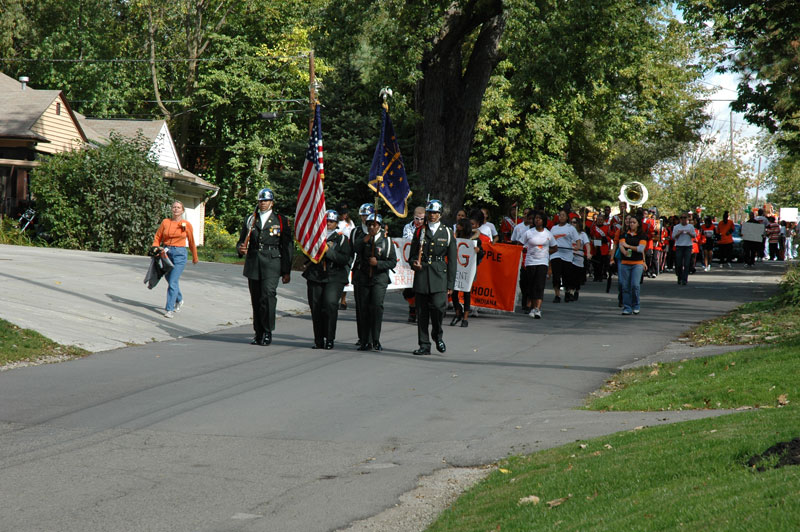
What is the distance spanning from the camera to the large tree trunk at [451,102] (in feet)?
77.4

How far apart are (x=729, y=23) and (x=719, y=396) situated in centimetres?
1425

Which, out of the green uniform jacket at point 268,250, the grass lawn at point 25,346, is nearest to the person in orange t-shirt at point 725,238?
the green uniform jacket at point 268,250

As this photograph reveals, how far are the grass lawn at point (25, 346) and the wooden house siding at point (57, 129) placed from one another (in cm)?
2544

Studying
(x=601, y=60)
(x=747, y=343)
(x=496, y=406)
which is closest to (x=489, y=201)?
(x=601, y=60)

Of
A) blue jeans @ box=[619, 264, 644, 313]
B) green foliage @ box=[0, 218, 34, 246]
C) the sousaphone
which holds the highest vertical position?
the sousaphone

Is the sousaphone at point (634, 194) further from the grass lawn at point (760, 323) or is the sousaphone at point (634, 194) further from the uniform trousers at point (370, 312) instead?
the uniform trousers at point (370, 312)

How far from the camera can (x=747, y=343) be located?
1275 centimetres

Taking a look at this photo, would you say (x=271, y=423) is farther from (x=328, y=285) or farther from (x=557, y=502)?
(x=328, y=285)

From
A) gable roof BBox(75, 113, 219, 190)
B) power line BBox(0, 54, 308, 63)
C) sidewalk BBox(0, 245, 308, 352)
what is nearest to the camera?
sidewalk BBox(0, 245, 308, 352)

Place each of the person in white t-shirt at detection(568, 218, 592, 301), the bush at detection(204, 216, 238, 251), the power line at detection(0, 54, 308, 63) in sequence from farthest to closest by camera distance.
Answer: the power line at detection(0, 54, 308, 63), the bush at detection(204, 216, 238, 251), the person in white t-shirt at detection(568, 218, 592, 301)

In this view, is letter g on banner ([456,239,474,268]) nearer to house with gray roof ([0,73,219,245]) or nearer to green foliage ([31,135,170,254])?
green foliage ([31,135,170,254])

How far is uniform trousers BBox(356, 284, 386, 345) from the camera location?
43.0 ft

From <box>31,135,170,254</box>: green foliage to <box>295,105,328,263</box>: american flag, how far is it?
18.9 metres

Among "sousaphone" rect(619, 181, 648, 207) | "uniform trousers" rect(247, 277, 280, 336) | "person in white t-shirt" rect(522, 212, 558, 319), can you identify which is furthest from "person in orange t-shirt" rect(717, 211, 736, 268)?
"uniform trousers" rect(247, 277, 280, 336)
